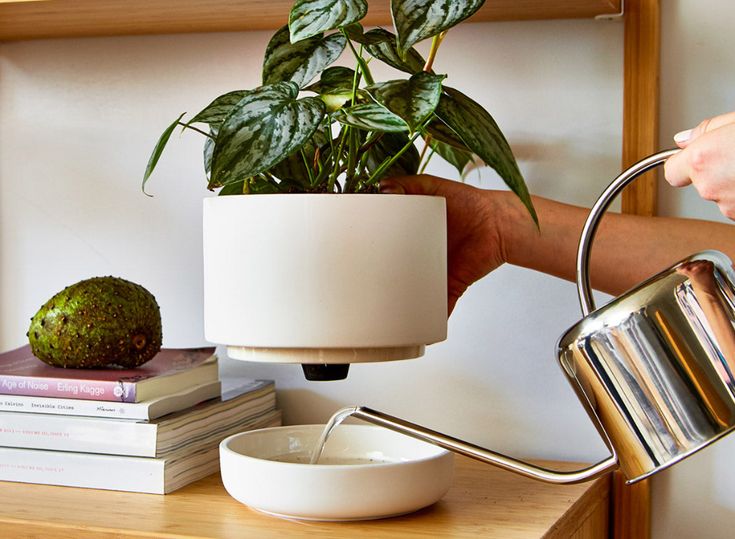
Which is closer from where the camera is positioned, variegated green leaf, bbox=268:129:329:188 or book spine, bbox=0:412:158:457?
variegated green leaf, bbox=268:129:329:188

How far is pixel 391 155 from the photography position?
2.85 ft

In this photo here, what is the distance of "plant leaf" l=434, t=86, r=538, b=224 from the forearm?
0.79 feet

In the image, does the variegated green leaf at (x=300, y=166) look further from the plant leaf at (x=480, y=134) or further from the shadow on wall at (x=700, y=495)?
the shadow on wall at (x=700, y=495)

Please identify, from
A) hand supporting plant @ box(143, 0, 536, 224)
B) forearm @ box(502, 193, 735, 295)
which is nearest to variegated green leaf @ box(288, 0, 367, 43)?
hand supporting plant @ box(143, 0, 536, 224)

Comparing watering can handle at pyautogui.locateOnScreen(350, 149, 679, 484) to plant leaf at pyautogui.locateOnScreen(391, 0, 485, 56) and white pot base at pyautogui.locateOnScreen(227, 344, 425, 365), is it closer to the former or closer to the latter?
white pot base at pyautogui.locateOnScreen(227, 344, 425, 365)

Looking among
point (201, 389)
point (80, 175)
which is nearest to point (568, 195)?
point (201, 389)

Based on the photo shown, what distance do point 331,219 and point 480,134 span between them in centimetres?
13

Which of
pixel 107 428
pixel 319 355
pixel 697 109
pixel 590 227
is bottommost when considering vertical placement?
pixel 107 428

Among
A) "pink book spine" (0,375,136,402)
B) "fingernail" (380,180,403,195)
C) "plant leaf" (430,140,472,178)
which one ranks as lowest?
"pink book spine" (0,375,136,402)

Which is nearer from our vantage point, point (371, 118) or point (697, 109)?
point (371, 118)

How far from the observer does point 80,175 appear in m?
1.24

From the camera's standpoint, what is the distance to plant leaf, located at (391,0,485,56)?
678mm

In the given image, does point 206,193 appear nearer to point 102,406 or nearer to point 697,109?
point 102,406

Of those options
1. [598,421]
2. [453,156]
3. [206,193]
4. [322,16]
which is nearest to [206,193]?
[206,193]
